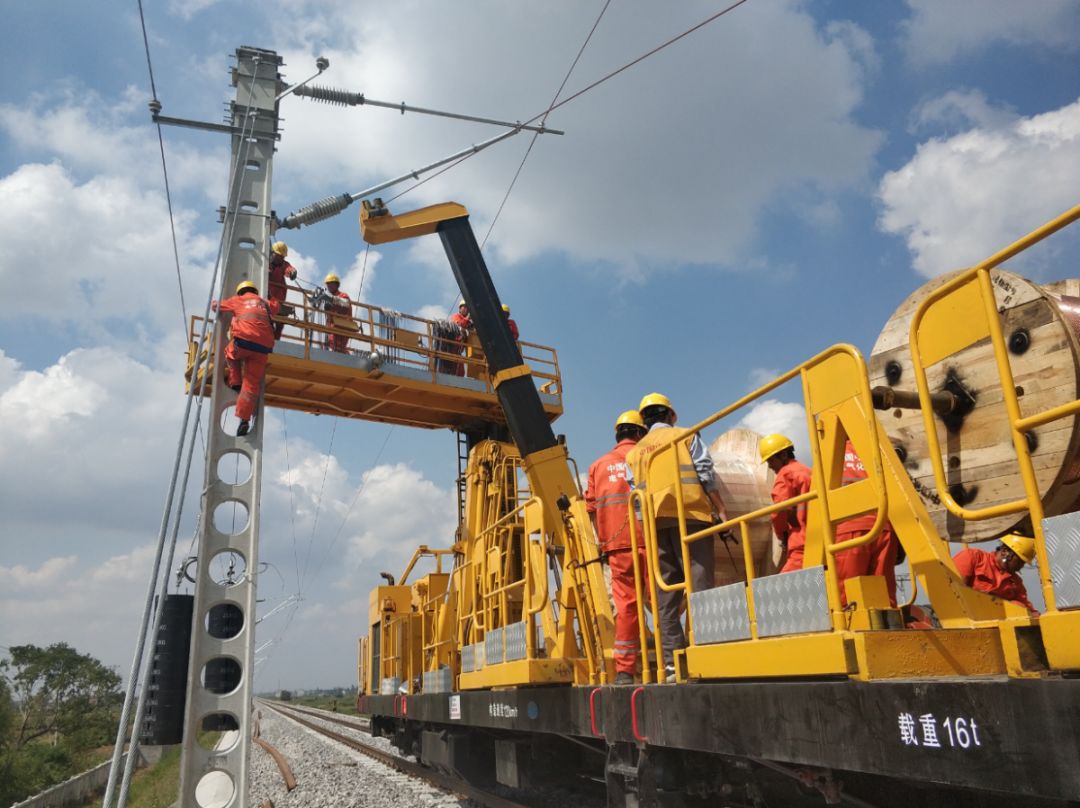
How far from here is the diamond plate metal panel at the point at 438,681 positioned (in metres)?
7.92

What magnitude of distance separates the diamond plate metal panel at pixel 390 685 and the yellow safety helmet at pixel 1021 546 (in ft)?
26.3

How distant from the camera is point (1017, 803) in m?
2.81

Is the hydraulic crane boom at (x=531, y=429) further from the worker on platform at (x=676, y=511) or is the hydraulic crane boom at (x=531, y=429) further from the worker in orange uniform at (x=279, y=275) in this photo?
the worker in orange uniform at (x=279, y=275)

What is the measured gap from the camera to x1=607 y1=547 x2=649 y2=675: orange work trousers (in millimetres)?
4789

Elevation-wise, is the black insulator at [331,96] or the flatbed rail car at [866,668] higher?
the black insulator at [331,96]

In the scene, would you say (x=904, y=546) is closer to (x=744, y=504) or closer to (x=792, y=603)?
(x=792, y=603)

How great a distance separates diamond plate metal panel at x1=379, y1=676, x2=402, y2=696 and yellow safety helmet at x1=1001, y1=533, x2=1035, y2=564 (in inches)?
315

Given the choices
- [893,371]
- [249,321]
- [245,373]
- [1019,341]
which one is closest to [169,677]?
[245,373]

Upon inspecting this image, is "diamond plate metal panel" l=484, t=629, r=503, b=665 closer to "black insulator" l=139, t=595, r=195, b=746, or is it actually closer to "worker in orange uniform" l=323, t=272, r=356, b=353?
"black insulator" l=139, t=595, r=195, b=746

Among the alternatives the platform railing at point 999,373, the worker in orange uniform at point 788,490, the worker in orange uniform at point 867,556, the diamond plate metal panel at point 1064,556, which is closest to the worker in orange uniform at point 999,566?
the worker in orange uniform at point 788,490

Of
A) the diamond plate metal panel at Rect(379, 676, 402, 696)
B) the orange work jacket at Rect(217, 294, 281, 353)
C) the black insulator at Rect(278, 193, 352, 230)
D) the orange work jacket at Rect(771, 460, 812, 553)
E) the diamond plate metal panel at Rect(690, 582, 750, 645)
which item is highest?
the black insulator at Rect(278, 193, 352, 230)

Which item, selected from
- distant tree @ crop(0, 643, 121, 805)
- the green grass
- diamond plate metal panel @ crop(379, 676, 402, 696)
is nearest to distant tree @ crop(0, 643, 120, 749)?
distant tree @ crop(0, 643, 121, 805)

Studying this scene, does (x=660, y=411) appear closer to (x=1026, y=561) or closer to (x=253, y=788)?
(x=1026, y=561)

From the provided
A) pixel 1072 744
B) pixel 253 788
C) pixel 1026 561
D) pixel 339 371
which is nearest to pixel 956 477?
pixel 1072 744
